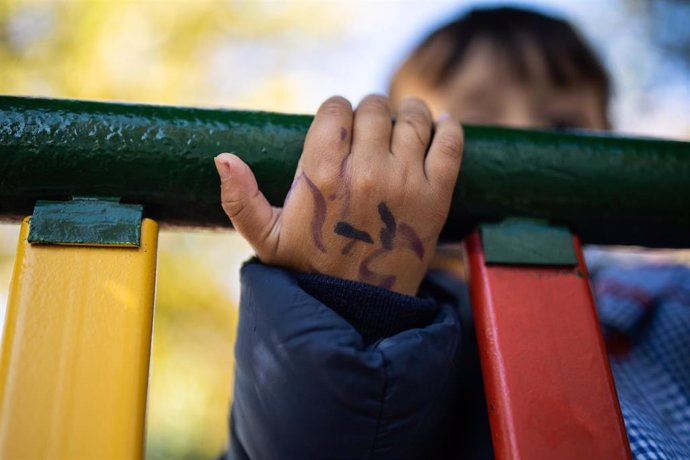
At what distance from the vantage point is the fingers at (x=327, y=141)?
720 millimetres

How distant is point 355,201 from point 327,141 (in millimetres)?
82

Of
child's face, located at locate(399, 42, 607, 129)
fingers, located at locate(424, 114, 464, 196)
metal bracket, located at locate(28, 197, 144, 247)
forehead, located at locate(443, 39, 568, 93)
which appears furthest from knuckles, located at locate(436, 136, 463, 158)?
forehead, located at locate(443, 39, 568, 93)

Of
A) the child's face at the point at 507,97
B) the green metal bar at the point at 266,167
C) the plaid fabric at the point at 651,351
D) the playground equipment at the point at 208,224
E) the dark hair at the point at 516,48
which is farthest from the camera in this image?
the dark hair at the point at 516,48

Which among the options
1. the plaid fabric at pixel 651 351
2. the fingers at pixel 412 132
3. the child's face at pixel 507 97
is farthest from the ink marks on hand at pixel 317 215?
the child's face at pixel 507 97

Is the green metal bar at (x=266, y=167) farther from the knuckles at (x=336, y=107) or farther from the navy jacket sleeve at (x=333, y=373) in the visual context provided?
the navy jacket sleeve at (x=333, y=373)

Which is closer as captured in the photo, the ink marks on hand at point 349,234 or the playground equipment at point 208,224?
the playground equipment at point 208,224

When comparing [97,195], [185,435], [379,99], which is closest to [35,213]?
[97,195]

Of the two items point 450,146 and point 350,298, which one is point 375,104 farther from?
point 350,298

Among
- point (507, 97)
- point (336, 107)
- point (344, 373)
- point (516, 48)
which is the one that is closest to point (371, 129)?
point (336, 107)

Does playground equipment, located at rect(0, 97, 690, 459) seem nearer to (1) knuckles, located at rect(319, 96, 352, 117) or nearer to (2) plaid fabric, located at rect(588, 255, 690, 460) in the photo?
(1) knuckles, located at rect(319, 96, 352, 117)

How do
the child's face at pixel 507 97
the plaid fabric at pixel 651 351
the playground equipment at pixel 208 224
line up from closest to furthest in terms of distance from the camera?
the playground equipment at pixel 208 224, the plaid fabric at pixel 651 351, the child's face at pixel 507 97

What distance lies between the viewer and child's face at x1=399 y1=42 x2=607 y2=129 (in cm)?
187

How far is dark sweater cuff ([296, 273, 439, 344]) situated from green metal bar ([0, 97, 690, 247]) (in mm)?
122

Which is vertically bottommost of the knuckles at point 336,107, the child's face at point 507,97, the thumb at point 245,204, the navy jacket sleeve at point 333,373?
the navy jacket sleeve at point 333,373
